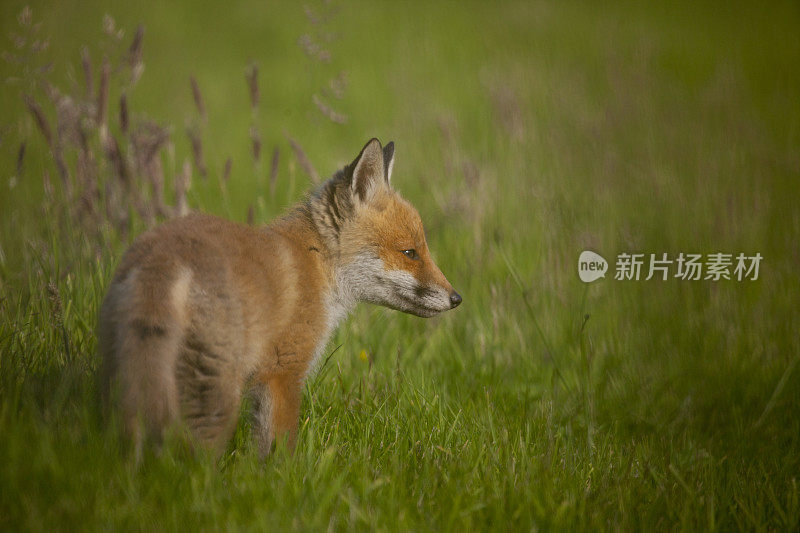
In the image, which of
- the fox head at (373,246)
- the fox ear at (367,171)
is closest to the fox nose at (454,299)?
the fox head at (373,246)

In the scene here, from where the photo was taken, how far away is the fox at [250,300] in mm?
2916

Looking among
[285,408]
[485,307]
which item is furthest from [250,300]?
[485,307]

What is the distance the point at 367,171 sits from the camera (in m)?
4.42

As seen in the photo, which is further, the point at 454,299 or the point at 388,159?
the point at 388,159

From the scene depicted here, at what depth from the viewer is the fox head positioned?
4375mm

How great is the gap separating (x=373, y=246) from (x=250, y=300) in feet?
3.99

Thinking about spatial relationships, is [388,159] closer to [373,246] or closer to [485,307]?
[373,246]

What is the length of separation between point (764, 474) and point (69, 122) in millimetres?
5067

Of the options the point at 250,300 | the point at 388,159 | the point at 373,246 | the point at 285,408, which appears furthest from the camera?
the point at 388,159

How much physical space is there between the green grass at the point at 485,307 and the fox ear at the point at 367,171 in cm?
106

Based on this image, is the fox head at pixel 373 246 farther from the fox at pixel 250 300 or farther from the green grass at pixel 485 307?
the green grass at pixel 485 307

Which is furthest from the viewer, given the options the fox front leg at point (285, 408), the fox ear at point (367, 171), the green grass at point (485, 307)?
the fox ear at point (367, 171)

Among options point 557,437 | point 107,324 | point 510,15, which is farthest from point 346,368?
point 510,15

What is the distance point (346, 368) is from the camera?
4.86m
